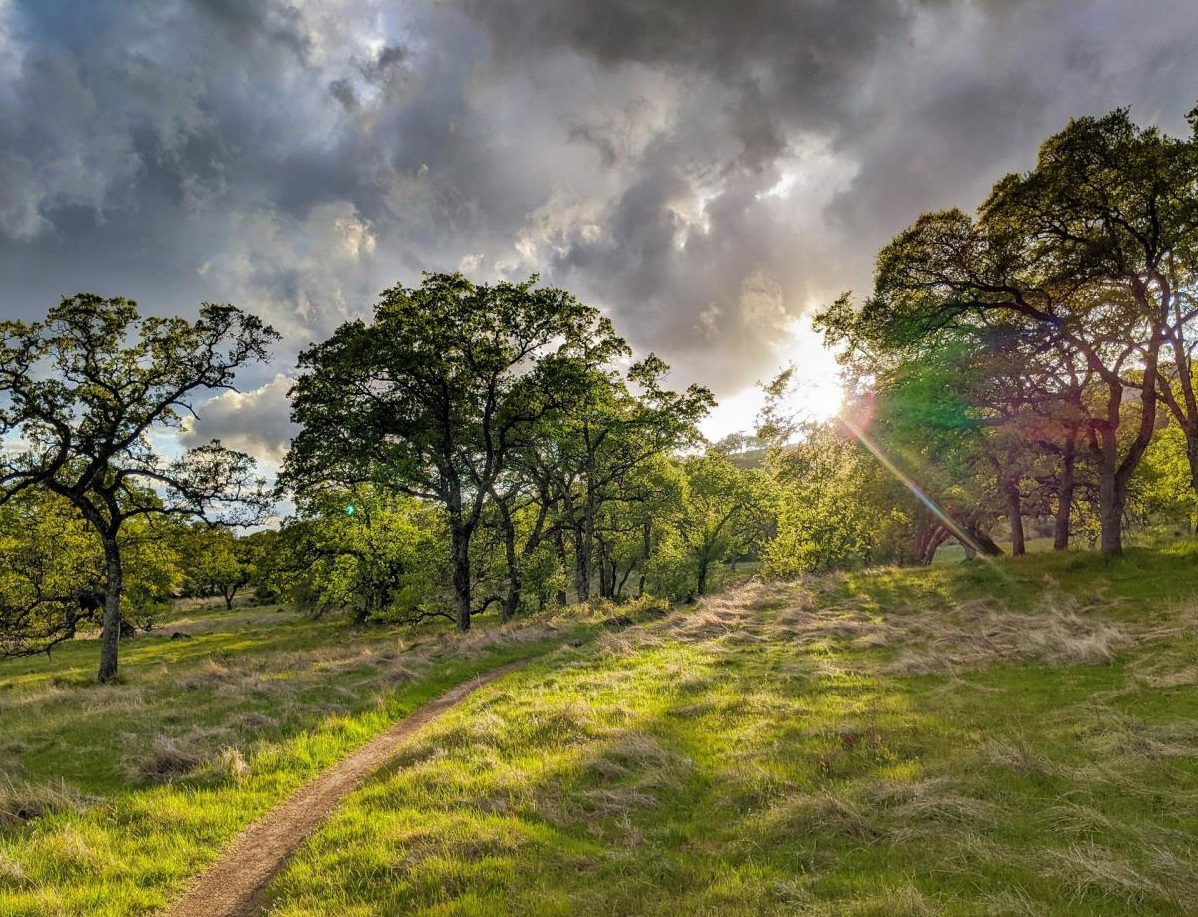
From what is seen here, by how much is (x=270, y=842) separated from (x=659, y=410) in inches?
1144

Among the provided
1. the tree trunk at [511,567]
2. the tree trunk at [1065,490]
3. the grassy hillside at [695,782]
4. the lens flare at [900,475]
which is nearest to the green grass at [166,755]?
the grassy hillside at [695,782]

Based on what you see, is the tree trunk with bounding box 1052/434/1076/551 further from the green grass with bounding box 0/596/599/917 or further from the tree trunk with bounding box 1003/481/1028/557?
the green grass with bounding box 0/596/599/917

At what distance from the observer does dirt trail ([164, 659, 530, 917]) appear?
6.60 meters

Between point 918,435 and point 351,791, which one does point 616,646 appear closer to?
point 351,791

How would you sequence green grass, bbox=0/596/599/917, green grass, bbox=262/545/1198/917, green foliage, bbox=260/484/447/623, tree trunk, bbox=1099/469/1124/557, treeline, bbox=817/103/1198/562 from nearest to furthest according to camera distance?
green grass, bbox=262/545/1198/917
green grass, bbox=0/596/599/917
treeline, bbox=817/103/1198/562
tree trunk, bbox=1099/469/1124/557
green foliage, bbox=260/484/447/623

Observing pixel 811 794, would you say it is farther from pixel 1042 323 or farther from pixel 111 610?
pixel 111 610

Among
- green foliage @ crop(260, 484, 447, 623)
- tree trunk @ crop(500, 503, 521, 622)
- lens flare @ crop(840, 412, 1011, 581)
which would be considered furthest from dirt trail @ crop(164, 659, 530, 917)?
green foliage @ crop(260, 484, 447, 623)

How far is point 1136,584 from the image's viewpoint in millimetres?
19516

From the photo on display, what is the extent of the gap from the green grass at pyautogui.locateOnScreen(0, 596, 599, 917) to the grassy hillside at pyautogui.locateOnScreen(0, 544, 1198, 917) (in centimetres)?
6

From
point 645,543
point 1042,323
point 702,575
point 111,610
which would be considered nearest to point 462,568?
point 111,610

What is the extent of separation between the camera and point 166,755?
35.3 feet

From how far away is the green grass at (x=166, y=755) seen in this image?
7.03 meters

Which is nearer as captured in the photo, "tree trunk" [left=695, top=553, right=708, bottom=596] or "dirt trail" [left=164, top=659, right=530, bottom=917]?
"dirt trail" [left=164, top=659, right=530, bottom=917]

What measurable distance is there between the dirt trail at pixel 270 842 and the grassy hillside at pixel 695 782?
34cm
